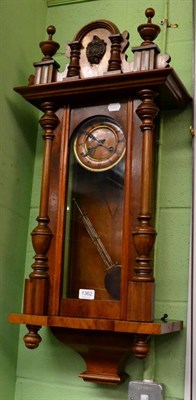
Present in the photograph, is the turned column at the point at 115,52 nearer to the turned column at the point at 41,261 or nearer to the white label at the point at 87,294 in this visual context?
the turned column at the point at 41,261

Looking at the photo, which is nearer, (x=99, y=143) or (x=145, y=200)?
(x=145, y=200)

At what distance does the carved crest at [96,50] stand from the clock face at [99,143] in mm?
148

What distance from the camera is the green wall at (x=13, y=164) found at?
147cm

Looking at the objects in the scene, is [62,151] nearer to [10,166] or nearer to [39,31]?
[10,166]

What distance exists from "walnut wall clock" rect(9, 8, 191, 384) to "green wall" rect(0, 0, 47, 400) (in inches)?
4.4

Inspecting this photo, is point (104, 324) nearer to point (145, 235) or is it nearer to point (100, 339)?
point (100, 339)

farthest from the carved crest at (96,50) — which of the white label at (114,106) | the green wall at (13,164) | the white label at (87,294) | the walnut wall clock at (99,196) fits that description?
the white label at (87,294)

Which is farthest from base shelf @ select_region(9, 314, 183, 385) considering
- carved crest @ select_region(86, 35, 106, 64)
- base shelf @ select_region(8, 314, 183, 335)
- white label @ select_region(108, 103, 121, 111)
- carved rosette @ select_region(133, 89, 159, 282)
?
carved crest @ select_region(86, 35, 106, 64)

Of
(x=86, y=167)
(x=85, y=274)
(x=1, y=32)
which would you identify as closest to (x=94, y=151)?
(x=86, y=167)

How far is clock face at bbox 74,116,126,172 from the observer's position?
4.50 feet

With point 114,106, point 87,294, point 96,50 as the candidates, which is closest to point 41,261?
point 87,294

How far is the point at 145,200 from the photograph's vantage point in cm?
129

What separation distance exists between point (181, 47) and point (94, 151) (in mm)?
411

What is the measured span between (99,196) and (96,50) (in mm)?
375
